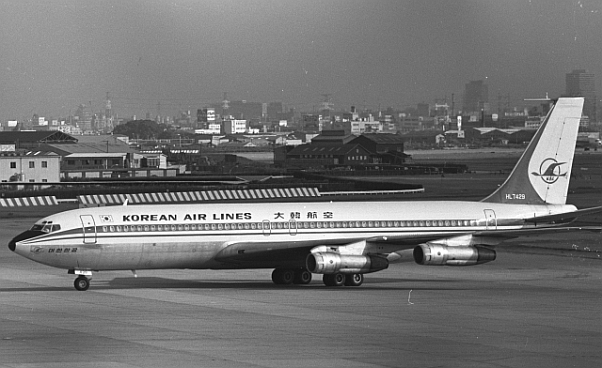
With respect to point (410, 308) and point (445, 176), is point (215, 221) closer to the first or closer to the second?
point (410, 308)

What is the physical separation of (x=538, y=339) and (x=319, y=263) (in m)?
13.3

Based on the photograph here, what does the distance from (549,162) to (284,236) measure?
1318 cm

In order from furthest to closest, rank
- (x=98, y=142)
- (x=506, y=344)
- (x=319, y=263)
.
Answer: (x=98, y=142) → (x=319, y=263) → (x=506, y=344)

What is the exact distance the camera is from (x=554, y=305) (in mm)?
38062

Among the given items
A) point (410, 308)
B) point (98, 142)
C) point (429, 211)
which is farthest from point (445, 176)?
point (410, 308)

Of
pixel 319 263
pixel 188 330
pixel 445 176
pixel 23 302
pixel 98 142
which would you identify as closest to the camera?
pixel 188 330

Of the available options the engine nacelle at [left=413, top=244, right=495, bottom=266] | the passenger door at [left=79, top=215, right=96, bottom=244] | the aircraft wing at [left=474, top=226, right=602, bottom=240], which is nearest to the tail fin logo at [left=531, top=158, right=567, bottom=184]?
the aircraft wing at [left=474, top=226, right=602, bottom=240]

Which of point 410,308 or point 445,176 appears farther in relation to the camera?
point 445,176

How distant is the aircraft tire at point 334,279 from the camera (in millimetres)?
44219

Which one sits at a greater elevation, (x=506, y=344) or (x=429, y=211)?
(x=429, y=211)

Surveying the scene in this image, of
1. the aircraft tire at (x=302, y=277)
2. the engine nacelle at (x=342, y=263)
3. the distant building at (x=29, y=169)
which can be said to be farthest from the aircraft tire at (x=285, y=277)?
the distant building at (x=29, y=169)

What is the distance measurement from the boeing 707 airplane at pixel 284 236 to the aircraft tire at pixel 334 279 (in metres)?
0.04

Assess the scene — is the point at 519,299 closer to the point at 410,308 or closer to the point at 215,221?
the point at 410,308

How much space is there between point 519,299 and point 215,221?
41.2 ft
